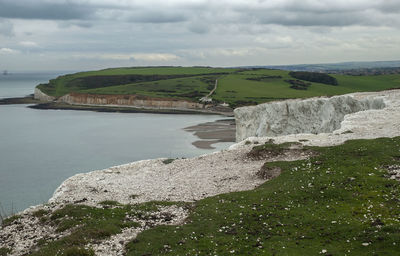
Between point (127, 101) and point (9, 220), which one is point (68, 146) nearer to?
point (9, 220)

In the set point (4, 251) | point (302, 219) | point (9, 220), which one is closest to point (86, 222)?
point (4, 251)

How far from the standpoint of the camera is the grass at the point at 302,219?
16.2 meters

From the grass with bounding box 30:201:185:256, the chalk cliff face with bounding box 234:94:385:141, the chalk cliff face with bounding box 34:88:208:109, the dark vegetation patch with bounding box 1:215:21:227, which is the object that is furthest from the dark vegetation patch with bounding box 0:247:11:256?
the chalk cliff face with bounding box 34:88:208:109

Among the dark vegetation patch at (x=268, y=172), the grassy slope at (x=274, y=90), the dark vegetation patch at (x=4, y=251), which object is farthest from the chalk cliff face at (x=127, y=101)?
the dark vegetation patch at (x=4, y=251)

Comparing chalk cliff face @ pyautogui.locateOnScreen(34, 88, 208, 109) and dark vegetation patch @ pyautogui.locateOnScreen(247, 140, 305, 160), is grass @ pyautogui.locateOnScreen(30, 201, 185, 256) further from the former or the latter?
chalk cliff face @ pyautogui.locateOnScreen(34, 88, 208, 109)

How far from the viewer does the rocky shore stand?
805 inches

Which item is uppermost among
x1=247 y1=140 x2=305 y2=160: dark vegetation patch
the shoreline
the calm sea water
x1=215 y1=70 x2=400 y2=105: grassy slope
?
x1=215 y1=70 x2=400 y2=105: grassy slope

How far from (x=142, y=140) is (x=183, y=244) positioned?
237 feet

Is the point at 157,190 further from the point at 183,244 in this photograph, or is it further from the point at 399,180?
the point at 399,180

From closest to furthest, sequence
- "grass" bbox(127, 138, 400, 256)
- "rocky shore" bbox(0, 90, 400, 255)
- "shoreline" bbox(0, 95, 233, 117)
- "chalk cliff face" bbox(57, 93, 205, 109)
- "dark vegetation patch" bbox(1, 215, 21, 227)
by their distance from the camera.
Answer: "grass" bbox(127, 138, 400, 256), "rocky shore" bbox(0, 90, 400, 255), "dark vegetation patch" bbox(1, 215, 21, 227), "shoreline" bbox(0, 95, 233, 117), "chalk cliff face" bbox(57, 93, 205, 109)

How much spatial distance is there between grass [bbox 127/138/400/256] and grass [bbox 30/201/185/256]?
6.94 ft

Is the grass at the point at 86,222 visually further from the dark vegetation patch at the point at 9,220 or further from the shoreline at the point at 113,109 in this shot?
the shoreline at the point at 113,109

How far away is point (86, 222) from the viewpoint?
824 inches

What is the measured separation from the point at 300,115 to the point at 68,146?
162 feet
